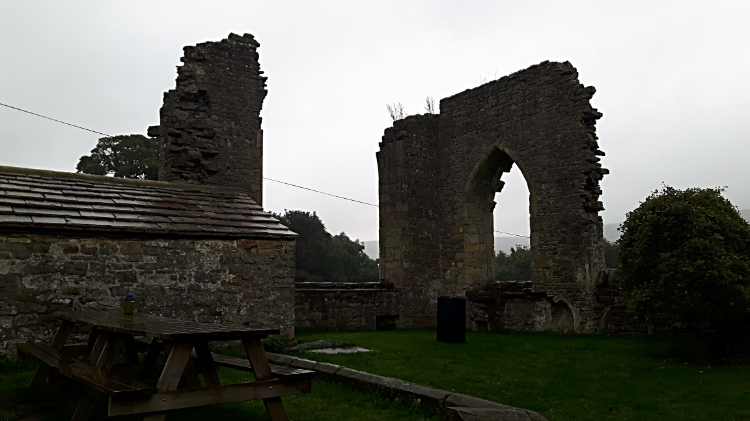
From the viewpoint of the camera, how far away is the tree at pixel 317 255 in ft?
→ 112

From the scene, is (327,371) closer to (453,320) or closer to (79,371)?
(79,371)

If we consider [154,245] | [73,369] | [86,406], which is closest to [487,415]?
[86,406]

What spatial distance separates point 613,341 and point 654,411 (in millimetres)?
5217

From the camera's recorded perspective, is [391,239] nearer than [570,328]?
No

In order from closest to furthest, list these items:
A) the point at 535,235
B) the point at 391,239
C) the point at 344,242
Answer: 1. the point at 535,235
2. the point at 391,239
3. the point at 344,242

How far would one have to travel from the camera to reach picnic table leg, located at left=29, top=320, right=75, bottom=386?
5.51 metres

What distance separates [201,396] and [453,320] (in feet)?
24.2

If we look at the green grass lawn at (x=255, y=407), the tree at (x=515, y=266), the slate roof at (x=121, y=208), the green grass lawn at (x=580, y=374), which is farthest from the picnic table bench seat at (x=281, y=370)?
the tree at (x=515, y=266)

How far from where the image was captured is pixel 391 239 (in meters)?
16.0

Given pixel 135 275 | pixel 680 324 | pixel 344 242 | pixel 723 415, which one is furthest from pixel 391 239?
pixel 344 242

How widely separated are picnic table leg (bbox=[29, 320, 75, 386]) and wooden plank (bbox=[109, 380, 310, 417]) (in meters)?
2.48

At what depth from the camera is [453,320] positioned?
10750 millimetres

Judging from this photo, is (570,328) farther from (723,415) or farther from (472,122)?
(723,415)

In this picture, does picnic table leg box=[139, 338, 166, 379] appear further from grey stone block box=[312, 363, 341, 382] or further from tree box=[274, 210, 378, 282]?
tree box=[274, 210, 378, 282]
